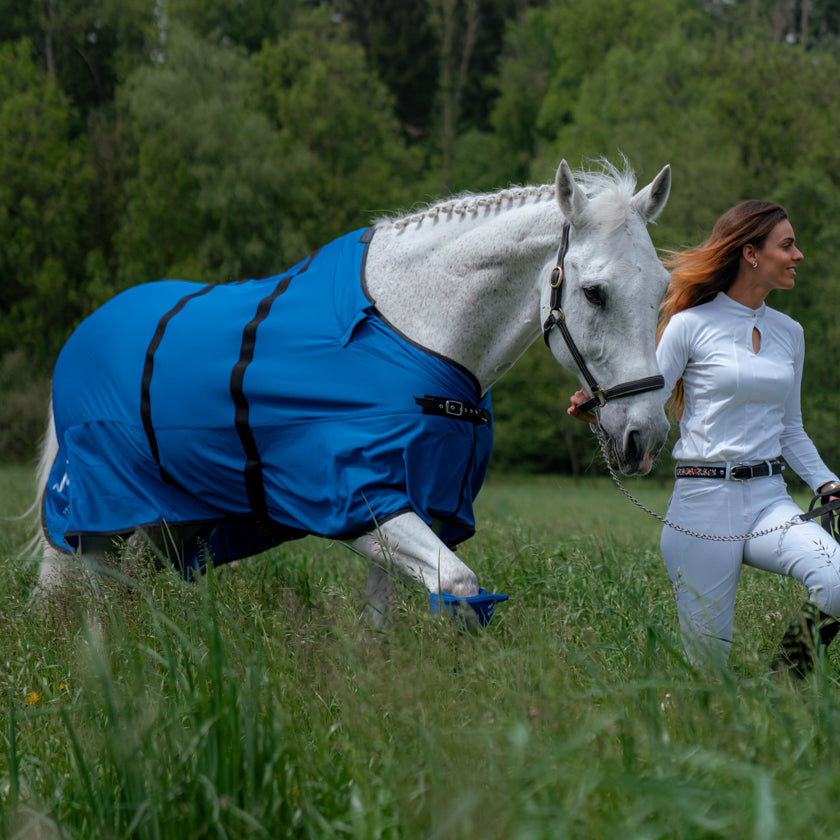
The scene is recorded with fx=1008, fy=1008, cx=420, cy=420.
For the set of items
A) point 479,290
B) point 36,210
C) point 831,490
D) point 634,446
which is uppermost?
point 479,290

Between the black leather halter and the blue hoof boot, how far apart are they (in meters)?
0.80

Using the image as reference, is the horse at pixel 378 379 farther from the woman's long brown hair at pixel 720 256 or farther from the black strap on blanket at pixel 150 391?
the woman's long brown hair at pixel 720 256

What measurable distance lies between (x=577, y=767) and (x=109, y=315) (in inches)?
135

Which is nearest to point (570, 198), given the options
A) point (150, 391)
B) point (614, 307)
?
point (614, 307)

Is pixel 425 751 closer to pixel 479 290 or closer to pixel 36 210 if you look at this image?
pixel 479 290

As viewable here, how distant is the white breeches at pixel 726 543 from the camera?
3406mm

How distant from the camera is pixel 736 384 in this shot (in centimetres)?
→ 357

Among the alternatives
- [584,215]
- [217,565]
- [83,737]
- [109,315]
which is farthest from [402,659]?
[109,315]

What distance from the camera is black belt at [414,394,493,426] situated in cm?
368

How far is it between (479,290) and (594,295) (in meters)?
0.47

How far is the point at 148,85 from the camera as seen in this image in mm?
28938

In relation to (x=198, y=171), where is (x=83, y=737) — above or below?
above

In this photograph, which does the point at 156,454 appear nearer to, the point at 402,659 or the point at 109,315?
the point at 109,315

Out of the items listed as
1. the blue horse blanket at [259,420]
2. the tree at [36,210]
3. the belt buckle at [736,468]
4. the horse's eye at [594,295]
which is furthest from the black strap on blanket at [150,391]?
the tree at [36,210]
